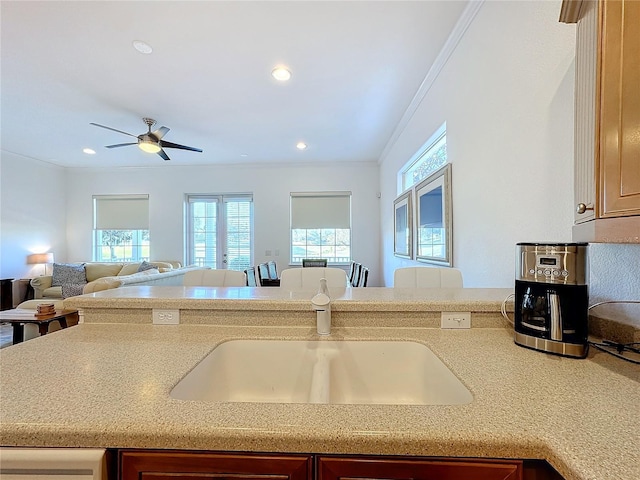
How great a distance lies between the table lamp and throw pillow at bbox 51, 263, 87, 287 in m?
0.48

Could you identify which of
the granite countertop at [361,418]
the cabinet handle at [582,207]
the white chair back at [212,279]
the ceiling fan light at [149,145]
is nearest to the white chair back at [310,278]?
the white chair back at [212,279]

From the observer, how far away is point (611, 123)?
720 mm

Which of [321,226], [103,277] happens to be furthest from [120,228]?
[321,226]

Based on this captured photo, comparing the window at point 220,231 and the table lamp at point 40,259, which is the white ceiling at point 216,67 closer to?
the window at point 220,231

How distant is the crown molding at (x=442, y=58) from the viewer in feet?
6.56

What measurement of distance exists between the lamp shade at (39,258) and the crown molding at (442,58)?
6.69 m

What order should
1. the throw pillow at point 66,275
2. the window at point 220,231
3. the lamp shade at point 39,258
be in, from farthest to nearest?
the window at point 220,231 < the lamp shade at point 39,258 < the throw pillow at point 66,275

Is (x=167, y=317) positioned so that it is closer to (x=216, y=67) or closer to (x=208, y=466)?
(x=208, y=466)

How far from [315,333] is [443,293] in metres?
0.63

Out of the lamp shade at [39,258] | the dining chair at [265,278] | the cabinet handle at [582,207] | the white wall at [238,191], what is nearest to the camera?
the cabinet handle at [582,207]

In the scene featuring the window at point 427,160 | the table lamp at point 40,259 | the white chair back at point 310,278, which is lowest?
the table lamp at point 40,259

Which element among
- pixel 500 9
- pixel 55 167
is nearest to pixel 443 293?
pixel 500 9

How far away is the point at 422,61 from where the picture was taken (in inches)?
103

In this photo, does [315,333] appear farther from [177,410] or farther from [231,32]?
[231,32]
